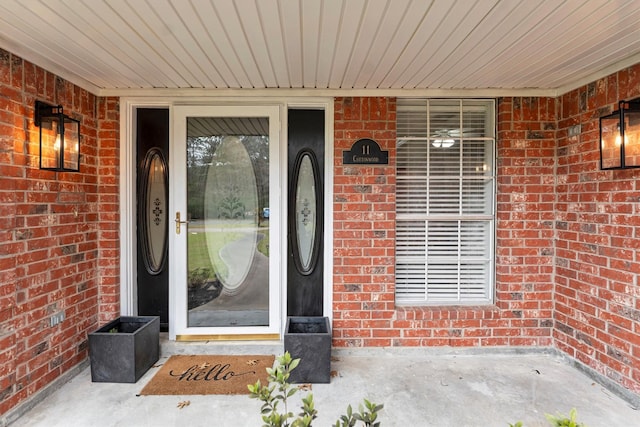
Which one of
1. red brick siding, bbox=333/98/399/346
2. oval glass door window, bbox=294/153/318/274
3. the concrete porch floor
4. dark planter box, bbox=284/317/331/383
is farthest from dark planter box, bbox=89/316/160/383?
red brick siding, bbox=333/98/399/346

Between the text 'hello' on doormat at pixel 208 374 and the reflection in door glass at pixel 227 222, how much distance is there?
0.35 m

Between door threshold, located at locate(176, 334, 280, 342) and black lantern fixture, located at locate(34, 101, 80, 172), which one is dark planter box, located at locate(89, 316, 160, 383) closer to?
door threshold, located at locate(176, 334, 280, 342)

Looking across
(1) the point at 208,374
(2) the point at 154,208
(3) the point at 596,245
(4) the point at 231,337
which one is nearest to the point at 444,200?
(3) the point at 596,245

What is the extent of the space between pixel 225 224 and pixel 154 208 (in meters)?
0.74

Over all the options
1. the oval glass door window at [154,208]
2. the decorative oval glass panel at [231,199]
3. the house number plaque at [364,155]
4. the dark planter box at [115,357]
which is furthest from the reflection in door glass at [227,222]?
the house number plaque at [364,155]

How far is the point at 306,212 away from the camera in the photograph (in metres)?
3.33

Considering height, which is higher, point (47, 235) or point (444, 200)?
point (444, 200)

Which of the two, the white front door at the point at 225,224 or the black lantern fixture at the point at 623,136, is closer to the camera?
the black lantern fixture at the point at 623,136

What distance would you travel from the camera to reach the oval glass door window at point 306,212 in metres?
3.31

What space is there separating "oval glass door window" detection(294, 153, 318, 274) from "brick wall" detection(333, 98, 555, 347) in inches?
10.1

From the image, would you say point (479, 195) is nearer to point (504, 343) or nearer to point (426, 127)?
point (426, 127)

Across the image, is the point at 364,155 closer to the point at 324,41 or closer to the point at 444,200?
the point at 444,200

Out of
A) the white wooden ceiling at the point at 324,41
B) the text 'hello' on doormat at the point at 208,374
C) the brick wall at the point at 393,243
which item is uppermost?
the white wooden ceiling at the point at 324,41

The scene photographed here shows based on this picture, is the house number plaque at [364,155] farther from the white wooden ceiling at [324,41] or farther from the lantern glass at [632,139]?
the lantern glass at [632,139]
